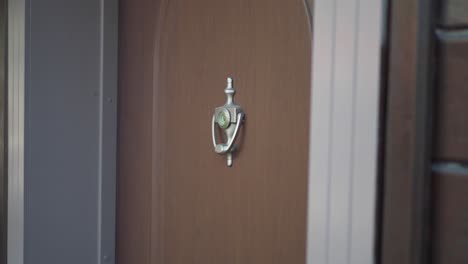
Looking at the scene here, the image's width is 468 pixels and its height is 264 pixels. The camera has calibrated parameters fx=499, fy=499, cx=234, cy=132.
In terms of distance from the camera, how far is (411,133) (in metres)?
0.65

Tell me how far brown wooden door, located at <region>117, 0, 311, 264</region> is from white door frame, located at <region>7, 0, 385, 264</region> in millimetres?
272

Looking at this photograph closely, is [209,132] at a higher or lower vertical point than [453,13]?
lower

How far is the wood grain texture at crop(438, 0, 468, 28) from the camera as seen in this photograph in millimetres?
624

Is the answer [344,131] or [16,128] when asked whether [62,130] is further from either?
[344,131]

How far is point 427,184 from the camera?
2.13ft

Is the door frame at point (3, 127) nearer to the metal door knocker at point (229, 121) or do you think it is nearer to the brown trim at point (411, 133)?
the metal door knocker at point (229, 121)

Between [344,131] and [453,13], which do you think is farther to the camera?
[344,131]

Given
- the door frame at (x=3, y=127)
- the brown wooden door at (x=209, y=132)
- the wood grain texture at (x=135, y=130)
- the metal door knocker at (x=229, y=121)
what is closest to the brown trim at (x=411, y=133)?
the brown wooden door at (x=209, y=132)

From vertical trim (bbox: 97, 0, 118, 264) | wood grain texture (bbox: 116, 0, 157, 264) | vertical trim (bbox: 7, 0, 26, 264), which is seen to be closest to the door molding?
wood grain texture (bbox: 116, 0, 157, 264)

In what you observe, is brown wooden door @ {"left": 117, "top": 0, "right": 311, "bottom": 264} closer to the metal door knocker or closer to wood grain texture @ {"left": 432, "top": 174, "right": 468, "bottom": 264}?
the metal door knocker

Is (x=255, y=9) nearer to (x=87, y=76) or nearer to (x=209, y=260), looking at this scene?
(x=209, y=260)

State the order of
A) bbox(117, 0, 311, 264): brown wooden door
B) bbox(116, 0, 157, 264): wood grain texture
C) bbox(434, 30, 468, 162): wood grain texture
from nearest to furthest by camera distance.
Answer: bbox(434, 30, 468, 162): wood grain texture < bbox(117, 0, 311, 264): brown wooden door < bbox(116, 0, 157, 264): wood grain texture

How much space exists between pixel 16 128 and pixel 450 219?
1512 mm

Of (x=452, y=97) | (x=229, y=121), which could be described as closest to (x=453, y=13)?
(x=452, y=97)
